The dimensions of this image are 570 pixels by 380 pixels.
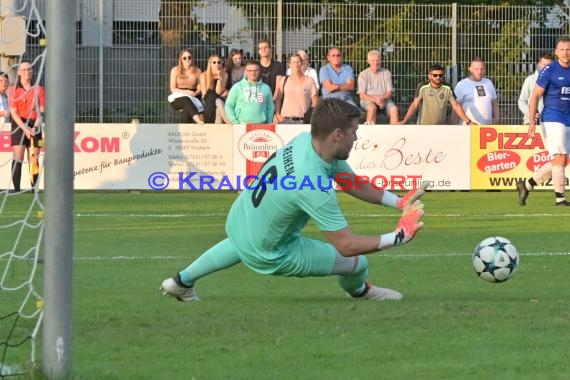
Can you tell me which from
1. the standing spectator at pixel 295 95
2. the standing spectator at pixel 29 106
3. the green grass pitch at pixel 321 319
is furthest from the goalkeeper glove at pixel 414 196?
the standing spectator at pixel 295 95

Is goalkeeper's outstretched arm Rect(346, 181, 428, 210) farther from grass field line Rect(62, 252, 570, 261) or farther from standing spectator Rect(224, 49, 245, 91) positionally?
standing spectator Rect(224, 49, 245, 91)

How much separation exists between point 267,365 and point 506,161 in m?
15.1

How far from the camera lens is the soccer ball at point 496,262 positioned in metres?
9.07

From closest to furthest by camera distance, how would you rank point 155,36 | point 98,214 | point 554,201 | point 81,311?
point 81,311, point 98,214, point 554,201, point 155,36

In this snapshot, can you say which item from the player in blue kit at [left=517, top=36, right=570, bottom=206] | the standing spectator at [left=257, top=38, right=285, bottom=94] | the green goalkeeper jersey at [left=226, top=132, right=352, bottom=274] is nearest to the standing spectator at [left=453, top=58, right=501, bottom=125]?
the standing spectator at [left=257, top=38, right=285, bottom=94]

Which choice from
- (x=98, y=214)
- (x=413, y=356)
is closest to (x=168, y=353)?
(x=413, y=356)

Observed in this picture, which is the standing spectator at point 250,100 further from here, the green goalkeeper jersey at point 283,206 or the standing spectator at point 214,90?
the green goalkeeper jersey at point 283,206

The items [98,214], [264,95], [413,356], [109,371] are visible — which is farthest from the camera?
[264,95]

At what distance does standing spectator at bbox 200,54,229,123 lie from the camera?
2219 centimetres

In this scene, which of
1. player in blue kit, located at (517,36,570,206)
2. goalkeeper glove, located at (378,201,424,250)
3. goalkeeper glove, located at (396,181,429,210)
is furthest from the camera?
player in blue kit, located at (517,36,570,206)

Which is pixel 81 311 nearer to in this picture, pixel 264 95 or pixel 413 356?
pixel 413 356

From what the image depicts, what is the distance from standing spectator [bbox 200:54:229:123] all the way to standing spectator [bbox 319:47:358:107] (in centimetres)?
160

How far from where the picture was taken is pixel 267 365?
21.1 feet

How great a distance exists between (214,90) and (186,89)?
0.45 meters
